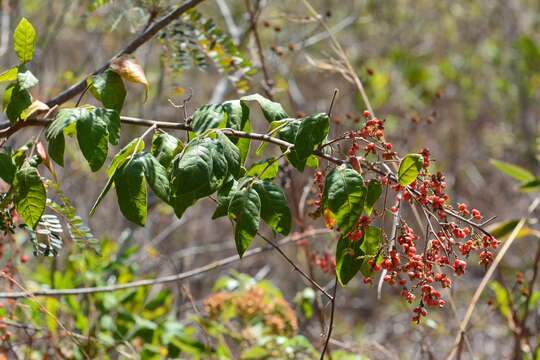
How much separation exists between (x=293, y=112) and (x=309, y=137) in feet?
7.92

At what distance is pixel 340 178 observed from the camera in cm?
132

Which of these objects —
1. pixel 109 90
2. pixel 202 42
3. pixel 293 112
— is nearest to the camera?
pixel 109 90

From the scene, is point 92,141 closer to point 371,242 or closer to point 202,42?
point 371,242

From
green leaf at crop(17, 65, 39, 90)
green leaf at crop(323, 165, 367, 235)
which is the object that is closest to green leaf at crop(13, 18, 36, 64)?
green leaf at crop(17, 65, 39, 90)

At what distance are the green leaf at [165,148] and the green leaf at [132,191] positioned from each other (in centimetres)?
11

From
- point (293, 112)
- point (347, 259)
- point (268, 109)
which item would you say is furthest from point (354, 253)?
point (293, 112)

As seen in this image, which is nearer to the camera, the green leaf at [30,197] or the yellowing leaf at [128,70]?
the green leaf at [30,197]

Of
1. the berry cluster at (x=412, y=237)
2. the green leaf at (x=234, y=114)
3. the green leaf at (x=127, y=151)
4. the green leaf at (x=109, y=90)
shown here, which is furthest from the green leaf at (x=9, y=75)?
the berry cluster at (x=412, y=237)

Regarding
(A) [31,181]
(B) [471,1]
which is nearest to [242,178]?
(A) [31,181]

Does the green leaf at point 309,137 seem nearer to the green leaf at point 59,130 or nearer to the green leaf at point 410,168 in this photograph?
the green leaf at point 410,168

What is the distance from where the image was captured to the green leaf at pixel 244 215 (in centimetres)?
133

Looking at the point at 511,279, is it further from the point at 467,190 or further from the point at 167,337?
the point at 167,337

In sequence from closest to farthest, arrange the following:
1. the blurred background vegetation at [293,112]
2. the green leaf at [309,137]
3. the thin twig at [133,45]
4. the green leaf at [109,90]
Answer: the green leaf at [309,137]
the green leaf at [109,90]
the thin twig at [133,45]
the blurred background vegetation at [293,112]

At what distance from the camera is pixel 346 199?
131 centimetres
